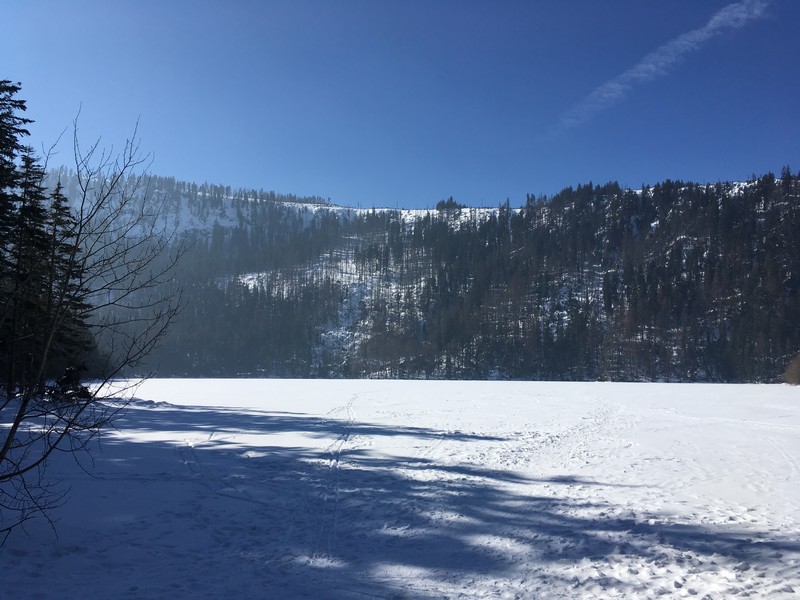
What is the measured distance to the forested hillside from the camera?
373ft

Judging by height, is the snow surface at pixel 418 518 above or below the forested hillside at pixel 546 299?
below

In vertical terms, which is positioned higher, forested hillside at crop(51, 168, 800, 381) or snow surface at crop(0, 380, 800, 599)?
forested hillside at crop(51, 168, 800, 381)

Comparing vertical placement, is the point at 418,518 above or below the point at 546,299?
below

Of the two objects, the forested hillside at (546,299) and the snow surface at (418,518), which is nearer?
the snow surface at (418,518)

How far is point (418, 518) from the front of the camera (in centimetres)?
784

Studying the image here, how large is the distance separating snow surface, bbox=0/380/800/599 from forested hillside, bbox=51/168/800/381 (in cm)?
9541

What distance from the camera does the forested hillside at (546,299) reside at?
114 m

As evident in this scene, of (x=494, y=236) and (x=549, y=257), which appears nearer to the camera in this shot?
(x=549, y=257)

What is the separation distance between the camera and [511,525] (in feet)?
24.6

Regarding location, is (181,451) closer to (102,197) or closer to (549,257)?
(102,197)

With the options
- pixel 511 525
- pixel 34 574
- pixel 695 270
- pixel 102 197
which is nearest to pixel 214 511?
pixel 34 574

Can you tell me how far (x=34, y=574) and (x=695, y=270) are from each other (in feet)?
487

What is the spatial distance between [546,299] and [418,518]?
135 m

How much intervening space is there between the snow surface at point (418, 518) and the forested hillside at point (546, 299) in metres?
95.4
